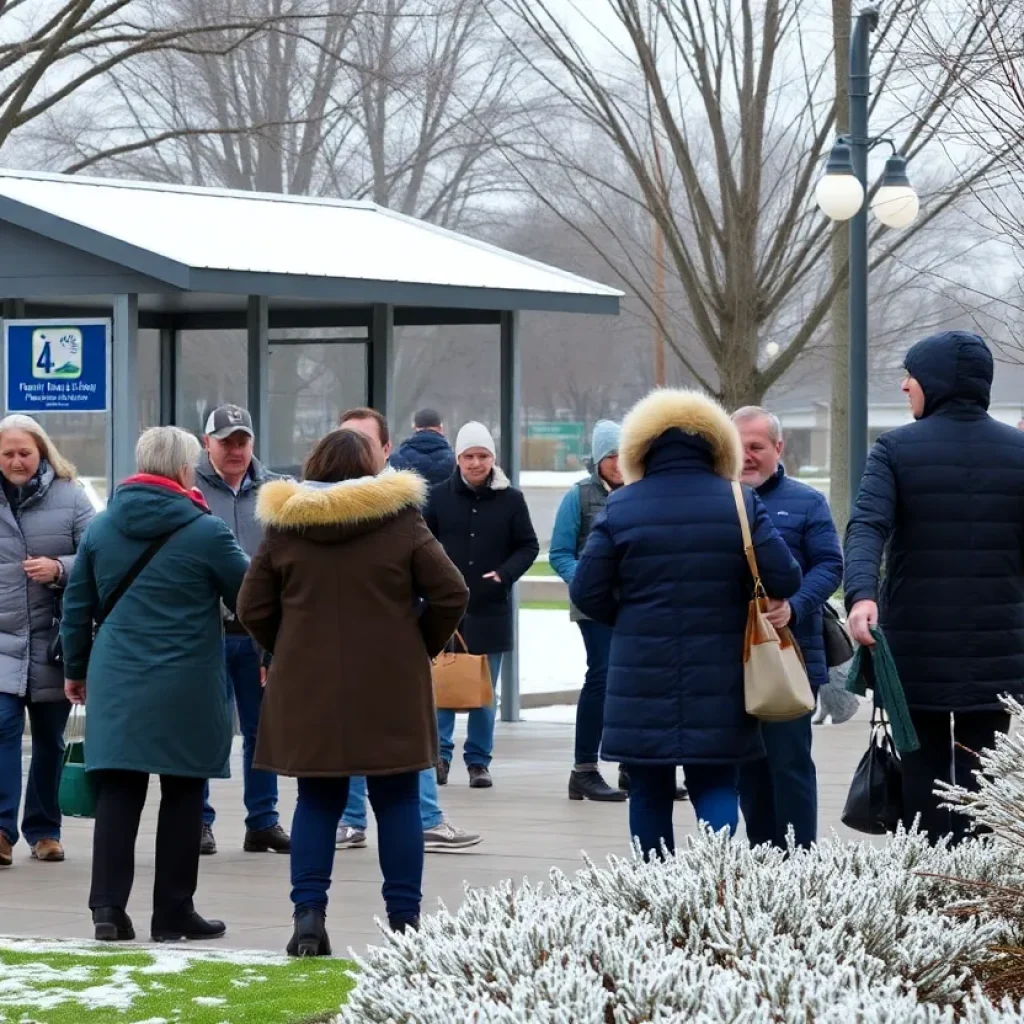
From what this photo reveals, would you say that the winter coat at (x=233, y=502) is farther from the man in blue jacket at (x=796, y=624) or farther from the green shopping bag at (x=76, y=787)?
the man in blue jacket at (x=796, y=624)

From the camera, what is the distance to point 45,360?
1199 centimetres

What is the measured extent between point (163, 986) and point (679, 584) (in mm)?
1938

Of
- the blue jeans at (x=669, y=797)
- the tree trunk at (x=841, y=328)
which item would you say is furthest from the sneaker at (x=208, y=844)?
the tree trunk at (x=841, y=328)

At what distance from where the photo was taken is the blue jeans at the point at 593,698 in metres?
10.7

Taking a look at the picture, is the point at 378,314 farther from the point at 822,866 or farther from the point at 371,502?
the point at 822,866

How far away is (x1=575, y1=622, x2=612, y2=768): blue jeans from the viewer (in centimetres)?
1066

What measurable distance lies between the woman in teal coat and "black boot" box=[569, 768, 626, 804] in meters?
3.68

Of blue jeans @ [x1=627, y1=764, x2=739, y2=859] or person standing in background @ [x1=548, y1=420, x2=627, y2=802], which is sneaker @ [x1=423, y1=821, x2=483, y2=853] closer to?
person standing in background @ [x1=548, y1=420, x2=627, y2=802]

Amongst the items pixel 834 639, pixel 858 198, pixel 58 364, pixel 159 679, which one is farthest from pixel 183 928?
pixel 858 198

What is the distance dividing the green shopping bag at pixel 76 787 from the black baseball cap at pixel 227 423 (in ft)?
4.98

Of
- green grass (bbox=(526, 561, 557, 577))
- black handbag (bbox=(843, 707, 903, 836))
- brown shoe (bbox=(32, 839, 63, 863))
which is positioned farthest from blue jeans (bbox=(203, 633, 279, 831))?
green grass (bbox=(526, 561, 557, 577))

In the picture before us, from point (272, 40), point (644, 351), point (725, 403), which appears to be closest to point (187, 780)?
point (725, 403)

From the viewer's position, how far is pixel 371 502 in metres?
6.55

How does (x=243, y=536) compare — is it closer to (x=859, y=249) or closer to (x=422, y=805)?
(x=422, y=805)
